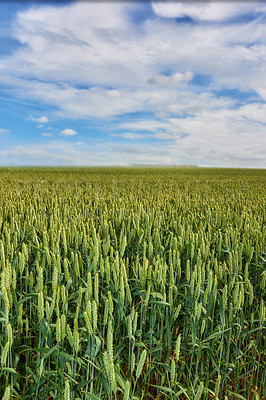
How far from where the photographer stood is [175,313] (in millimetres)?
1921

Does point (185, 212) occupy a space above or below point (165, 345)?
above

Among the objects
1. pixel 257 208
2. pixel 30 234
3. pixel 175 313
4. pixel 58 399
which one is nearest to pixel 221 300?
pixel 175 313

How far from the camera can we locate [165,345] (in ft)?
6.95

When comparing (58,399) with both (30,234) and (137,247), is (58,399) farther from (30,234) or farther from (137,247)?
(30,234)

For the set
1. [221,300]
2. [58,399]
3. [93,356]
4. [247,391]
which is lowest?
[247,391]

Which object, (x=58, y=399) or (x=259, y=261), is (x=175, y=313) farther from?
(x=259, y=261)

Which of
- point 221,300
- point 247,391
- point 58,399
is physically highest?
point 221,300

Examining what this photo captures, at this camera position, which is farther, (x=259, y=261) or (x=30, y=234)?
(x=30, y=234)

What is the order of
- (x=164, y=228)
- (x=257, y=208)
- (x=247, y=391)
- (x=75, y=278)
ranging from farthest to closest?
(x=257, y=208) < (x=164, y=228) < (x=75, y=278) < (x=247, y=391)

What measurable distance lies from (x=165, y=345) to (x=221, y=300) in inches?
20.4

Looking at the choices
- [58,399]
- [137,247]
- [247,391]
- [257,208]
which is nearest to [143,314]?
[58,399]

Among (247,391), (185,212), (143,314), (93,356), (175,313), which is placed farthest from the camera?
(185,212)

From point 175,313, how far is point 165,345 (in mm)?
361

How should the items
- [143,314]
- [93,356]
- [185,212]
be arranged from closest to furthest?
[93,356] < [143,314] < [185,212]
